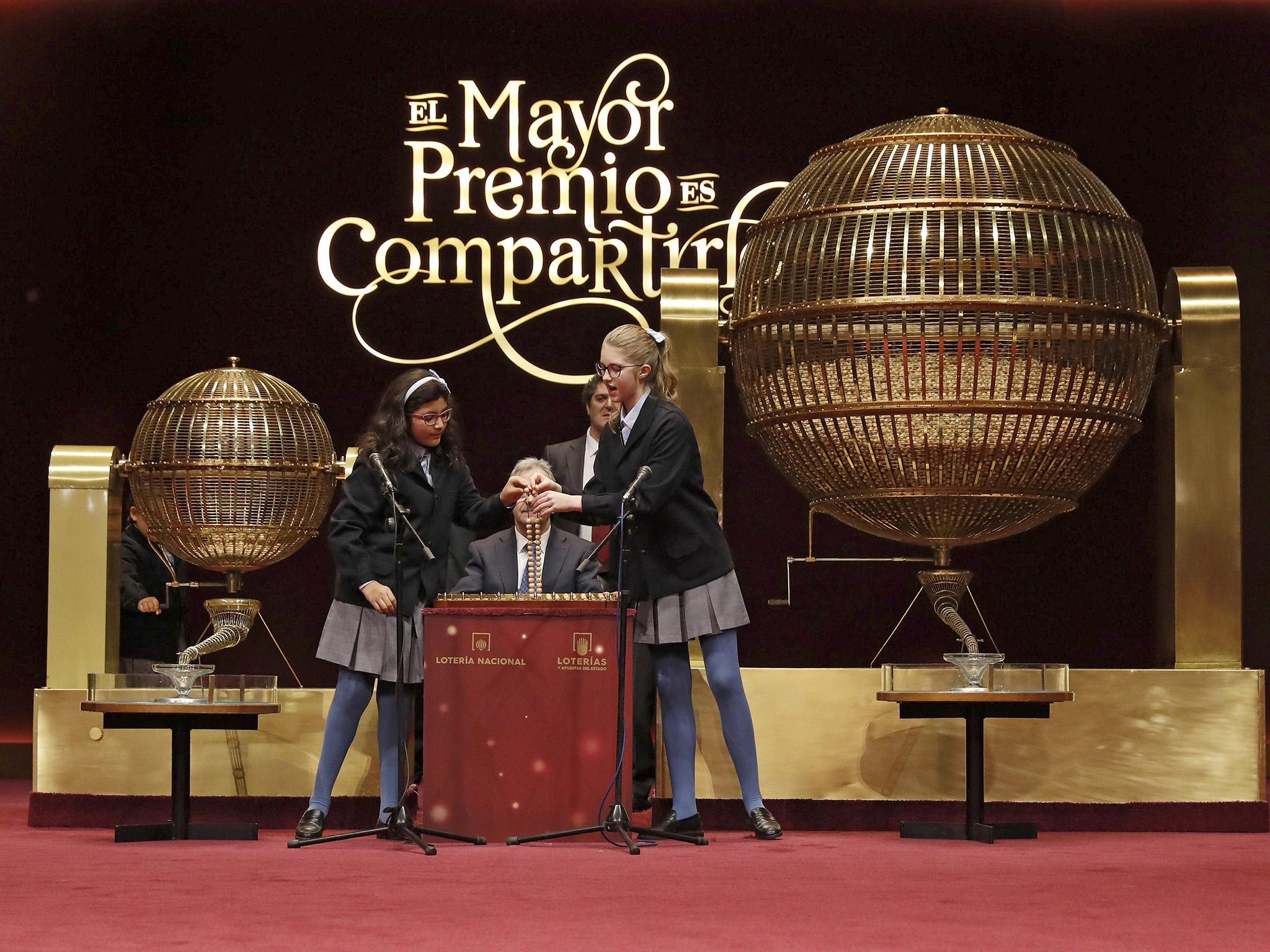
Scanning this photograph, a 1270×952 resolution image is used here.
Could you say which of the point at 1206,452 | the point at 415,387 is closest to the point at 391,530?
the point at 415,387

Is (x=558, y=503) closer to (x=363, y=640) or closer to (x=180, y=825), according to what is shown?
(x=363, y=640)

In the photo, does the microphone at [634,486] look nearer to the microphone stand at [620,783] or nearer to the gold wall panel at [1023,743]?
the microphone stand at [620,783]

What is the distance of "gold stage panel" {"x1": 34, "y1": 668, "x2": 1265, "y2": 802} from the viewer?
5.82 meters

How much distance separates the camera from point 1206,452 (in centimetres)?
603

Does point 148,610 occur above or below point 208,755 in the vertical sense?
above

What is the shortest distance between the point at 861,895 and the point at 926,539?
6.72 ft

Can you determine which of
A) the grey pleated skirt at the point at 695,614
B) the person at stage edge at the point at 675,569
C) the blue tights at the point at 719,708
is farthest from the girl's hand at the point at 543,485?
the blue tights at the point at 719,708

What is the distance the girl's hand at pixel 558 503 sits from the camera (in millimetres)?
5301

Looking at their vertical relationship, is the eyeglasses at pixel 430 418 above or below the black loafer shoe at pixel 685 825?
above

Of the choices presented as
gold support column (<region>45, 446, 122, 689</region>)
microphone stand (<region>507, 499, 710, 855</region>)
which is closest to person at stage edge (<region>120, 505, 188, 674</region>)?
gold support column (<region>45, 446, 122, 689</region>)

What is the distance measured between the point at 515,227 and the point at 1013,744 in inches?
185

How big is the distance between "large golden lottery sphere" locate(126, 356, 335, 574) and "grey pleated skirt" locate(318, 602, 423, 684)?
0.78 metres

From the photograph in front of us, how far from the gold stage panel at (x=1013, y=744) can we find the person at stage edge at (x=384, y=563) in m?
0.48

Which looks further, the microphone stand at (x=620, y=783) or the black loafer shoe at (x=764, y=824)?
the black loafer shoe at (x=764, y=824)
